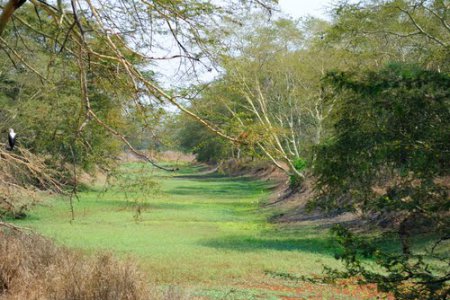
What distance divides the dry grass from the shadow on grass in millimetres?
9383

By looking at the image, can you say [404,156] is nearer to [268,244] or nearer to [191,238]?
[268,244]

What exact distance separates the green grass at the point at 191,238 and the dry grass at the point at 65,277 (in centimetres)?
126

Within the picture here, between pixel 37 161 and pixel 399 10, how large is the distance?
13.4m

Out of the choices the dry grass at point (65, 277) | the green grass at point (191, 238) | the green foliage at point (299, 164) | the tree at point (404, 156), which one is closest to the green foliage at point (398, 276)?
the tree at point (404, 156)

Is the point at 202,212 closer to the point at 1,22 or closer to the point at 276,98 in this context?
the point at 276,98

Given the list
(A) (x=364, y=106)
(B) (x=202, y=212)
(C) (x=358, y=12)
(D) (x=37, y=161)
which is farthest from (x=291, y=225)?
(A) (x=364, y=106)

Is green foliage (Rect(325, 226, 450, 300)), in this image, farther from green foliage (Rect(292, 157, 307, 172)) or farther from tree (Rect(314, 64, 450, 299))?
green foliage (Rect(292, 157, 307, 172))

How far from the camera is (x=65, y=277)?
656cm

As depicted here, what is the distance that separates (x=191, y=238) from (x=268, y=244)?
8.68 ft

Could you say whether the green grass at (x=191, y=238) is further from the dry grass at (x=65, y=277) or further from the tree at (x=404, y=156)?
the tree at (x=404, y=156)

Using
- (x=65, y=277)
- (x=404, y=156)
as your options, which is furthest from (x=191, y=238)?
(x=404, y=156)

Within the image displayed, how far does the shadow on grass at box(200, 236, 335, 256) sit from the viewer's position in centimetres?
1728

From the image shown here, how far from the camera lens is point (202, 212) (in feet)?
96.3

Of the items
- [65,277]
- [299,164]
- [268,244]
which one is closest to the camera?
[65,277]
